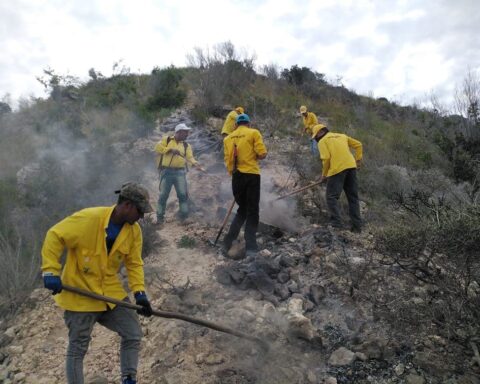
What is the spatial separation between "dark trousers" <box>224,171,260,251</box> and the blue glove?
2713 millimetres

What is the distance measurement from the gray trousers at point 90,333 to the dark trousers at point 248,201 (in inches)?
88.6

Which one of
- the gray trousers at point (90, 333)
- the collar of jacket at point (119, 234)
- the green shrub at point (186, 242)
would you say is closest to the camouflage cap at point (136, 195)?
the collar of jacket at point (119, 234)

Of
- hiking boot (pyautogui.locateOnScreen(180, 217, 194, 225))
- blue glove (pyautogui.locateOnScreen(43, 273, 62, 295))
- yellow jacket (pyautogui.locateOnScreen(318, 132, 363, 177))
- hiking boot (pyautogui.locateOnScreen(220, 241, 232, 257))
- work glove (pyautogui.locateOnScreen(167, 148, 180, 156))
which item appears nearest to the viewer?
blue glove (pyautogui.locateOnScreen(43, 273, 62, 295))

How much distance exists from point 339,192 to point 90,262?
373 cm

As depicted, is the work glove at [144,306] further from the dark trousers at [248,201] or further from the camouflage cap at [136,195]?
the dark trousers at [248,201]

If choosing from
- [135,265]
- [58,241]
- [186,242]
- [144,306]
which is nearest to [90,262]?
[58,241]

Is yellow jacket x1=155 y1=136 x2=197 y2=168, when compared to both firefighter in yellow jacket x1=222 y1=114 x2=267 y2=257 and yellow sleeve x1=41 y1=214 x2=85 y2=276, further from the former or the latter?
yellow sleeve x1=41 y1=214 x2=85 y2=276

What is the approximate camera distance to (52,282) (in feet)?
7.97

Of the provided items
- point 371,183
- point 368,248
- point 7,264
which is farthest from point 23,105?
point 368,248

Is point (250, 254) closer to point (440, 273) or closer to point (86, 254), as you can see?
point (440, 273)

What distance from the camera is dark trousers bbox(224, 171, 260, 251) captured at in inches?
191

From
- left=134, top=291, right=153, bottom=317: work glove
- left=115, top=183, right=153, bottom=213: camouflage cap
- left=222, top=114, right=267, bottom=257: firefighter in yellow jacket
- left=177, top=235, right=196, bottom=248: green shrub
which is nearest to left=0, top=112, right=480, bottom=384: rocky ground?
left=177, top=235, right=196, bottom=248: green shrub

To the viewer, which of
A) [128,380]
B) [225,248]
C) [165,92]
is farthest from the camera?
[165,92]

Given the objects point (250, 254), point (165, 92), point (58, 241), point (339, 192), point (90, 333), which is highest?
point (165, 92)
